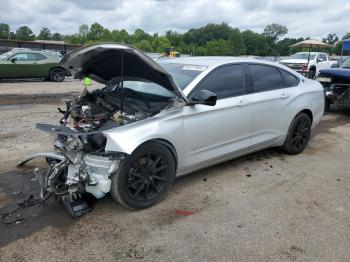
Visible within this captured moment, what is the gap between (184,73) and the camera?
4480mm

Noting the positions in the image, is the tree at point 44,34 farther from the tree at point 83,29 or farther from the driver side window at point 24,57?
the driver side window at point 24,57

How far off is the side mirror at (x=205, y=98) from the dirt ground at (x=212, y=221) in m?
1.12

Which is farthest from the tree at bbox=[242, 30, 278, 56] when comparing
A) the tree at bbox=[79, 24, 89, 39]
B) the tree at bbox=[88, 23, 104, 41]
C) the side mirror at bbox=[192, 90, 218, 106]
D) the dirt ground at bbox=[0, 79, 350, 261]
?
the side mirror at bbox=[192, 90, 218, 106]

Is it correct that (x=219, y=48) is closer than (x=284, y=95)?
No

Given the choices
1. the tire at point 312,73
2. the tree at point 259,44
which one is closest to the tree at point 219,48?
the tree at point 259,44

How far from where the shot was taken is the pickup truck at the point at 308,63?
68.2ft

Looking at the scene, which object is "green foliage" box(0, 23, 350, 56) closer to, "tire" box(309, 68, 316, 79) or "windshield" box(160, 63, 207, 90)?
"tire" box(309, 68, 316, 79)

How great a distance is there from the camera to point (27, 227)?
3426 millimetres

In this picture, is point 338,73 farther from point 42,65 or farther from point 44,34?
point 44,34

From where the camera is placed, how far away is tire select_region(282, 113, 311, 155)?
5.56 meters

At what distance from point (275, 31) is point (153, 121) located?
12589 cm

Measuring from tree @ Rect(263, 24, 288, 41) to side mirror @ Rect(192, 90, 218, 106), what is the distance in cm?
12216

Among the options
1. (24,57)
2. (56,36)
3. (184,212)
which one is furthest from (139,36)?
(184,212)

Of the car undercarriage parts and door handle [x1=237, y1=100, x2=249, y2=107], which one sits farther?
door handle [x1=237, y1=100, x2=249, y2=107]
